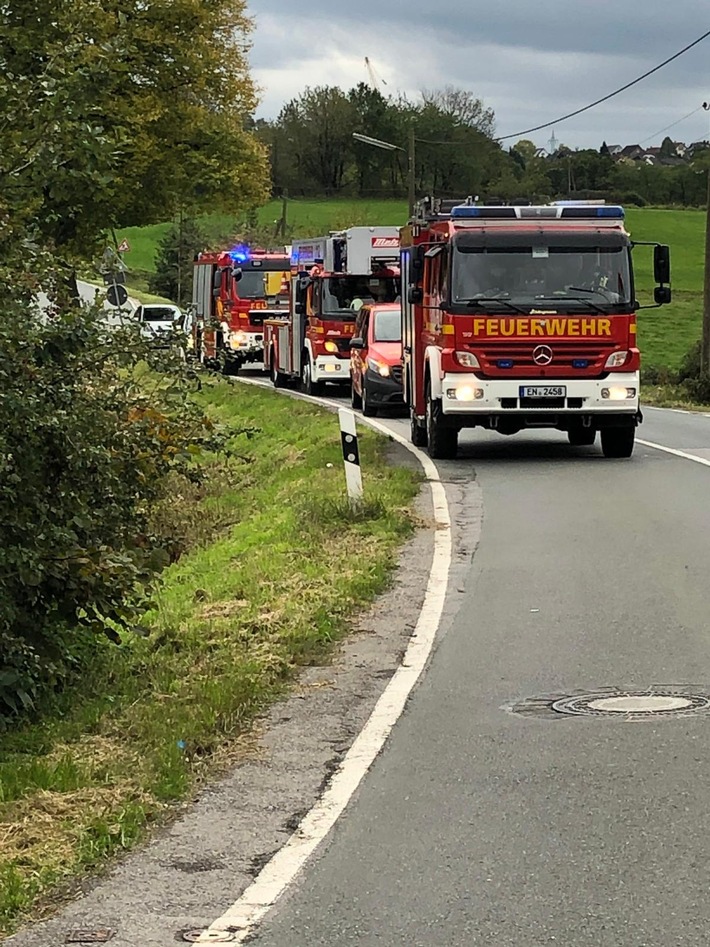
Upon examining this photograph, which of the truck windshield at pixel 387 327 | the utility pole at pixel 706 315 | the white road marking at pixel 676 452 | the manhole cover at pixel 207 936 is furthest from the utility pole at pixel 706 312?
the manhole cover at pixel 207 936

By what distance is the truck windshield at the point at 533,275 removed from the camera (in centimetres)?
1878

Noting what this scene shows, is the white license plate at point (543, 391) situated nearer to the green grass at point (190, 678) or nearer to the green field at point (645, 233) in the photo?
the green grass at point (190, 678)

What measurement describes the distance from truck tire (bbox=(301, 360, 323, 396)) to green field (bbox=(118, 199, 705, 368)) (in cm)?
3119

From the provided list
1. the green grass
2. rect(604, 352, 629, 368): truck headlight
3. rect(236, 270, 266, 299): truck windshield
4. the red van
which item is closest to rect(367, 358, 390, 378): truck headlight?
the red van

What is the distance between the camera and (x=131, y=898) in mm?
5207

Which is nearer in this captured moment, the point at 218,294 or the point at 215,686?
the point at 215,686

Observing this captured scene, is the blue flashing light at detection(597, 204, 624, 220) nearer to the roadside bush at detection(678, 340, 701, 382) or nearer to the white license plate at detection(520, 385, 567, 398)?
the white license plate at detection(520, 385, 567, 398)

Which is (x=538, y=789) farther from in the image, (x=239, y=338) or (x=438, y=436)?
(x=239, y=338)

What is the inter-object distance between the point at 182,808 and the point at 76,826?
1.62 ft

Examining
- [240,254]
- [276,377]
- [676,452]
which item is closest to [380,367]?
[676,452]

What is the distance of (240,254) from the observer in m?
43.4

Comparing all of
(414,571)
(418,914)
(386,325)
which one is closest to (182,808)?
(418,914)

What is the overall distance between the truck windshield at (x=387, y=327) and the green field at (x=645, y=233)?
122 ft

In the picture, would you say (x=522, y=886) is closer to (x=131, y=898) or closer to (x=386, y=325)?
(x=131, y=898)
